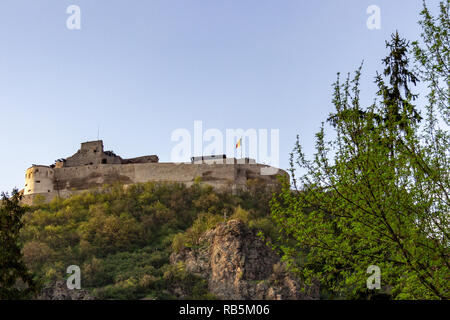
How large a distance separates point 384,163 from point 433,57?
9.97 ft

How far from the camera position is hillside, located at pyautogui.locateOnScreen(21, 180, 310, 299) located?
50.5m

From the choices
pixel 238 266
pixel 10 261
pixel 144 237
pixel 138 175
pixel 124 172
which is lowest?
pixel 238 266

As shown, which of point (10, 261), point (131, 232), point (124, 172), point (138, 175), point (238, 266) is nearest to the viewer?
point (10, 261)

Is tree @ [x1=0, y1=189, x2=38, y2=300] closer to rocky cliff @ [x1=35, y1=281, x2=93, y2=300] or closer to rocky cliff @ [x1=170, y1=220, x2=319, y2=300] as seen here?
rocky cliff @ [x1=35, y1=281, x2=93, y2=300]

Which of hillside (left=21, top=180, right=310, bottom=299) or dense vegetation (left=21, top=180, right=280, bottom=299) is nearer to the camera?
hillside (left=21, top=180, right=310, bottom=299)

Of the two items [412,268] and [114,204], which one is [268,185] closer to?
[114,204]

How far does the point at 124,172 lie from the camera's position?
72375 mm

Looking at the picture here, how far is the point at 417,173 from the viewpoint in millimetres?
12977

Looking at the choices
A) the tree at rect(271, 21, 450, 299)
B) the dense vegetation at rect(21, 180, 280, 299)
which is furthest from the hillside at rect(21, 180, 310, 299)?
the tree at rect(271, 21, 450, 299)

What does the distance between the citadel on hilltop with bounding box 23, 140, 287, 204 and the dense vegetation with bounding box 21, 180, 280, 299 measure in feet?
5.46

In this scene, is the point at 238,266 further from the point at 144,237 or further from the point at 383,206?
the point at 383,206

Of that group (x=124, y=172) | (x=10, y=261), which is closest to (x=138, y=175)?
(x=124, y=172)

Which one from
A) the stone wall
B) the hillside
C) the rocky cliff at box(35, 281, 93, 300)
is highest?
the stone wall

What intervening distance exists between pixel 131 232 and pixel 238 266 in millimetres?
14743
